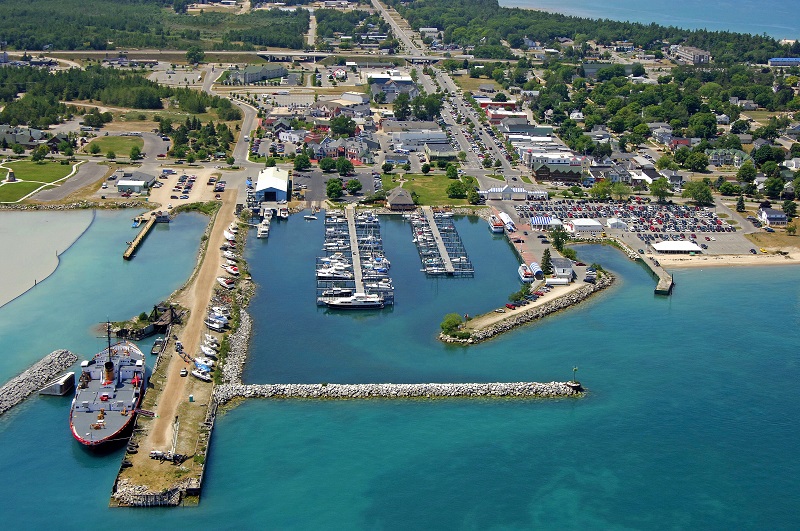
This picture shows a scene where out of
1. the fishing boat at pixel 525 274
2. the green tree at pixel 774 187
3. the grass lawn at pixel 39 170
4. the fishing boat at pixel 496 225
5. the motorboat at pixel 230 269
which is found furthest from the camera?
the green tree at pixel 774 187

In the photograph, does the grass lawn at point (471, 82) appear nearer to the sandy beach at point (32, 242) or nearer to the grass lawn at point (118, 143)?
the grass lawn at point (118, 143)

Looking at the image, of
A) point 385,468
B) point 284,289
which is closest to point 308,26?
point 284,289

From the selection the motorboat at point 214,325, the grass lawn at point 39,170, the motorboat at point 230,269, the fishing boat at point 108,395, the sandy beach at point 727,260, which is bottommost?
the fishing boat at point 108,395

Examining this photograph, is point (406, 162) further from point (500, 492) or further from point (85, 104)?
point (500, 492)

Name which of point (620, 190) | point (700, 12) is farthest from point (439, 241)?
point (700, 12)

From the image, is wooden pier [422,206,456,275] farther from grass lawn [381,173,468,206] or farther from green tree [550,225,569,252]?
green tree [550,225,569,252]

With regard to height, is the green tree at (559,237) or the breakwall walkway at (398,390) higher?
the green tree at (559,237)

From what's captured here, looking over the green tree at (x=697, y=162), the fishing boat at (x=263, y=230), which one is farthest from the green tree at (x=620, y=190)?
the fishing boat at (x=263, y=230)
